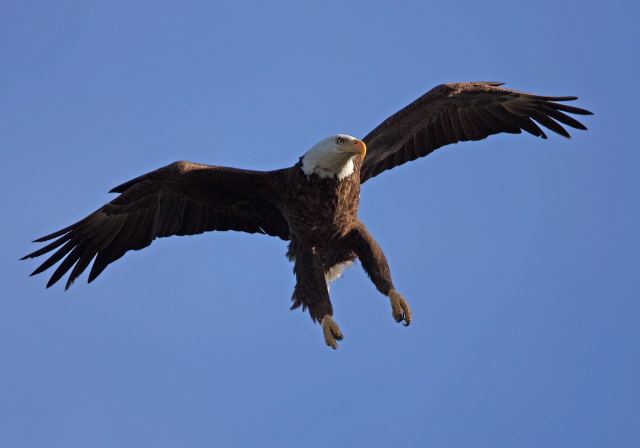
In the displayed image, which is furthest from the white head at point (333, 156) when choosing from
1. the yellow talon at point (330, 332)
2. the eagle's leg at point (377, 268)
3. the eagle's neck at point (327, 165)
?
the yellow talon at point (330, 332)

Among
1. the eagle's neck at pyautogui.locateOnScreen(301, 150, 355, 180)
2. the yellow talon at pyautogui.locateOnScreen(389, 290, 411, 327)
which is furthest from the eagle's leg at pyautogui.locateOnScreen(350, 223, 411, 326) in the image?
the eagle's neck at pyautogui.locateOnScreen(301, 150, 355, 180)

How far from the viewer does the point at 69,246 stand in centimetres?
980

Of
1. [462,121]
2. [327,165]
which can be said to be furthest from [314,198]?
[462,121]

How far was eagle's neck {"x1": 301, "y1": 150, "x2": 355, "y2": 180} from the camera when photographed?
8.83 meters

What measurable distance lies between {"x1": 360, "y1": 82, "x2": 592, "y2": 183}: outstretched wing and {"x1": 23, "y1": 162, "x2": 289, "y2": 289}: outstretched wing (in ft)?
4.23

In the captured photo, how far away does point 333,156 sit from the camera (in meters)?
8.81

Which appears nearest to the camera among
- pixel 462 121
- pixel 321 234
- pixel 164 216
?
pixel 321 234

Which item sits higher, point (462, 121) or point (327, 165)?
point (462, 121)

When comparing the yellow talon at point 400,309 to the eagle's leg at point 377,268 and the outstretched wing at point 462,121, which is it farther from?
the outstretched wing at point 462,121

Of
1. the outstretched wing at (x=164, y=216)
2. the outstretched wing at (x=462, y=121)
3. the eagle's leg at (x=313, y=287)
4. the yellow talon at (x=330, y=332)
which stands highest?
the outstretched wing at (x=462, y=121)

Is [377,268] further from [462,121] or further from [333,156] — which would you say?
[462,121]

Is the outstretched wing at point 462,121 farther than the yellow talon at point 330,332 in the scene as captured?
Yes

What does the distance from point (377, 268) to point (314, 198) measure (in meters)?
0.94

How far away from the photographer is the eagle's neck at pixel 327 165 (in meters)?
8.83
